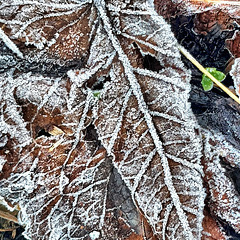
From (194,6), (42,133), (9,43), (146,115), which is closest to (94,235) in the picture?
(42,133)

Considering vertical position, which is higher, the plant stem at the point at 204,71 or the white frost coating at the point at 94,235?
the plant stem at the point at 204,71

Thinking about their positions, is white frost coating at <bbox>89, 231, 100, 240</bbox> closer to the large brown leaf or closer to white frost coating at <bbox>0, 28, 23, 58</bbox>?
the large brown leaf

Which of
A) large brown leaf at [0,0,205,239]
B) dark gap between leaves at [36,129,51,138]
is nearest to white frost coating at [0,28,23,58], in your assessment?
large brown leaf at [0,0,205,239]

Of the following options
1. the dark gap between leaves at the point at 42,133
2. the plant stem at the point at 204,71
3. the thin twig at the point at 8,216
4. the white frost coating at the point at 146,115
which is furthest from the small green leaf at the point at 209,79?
the thin twig at the point at 8,216

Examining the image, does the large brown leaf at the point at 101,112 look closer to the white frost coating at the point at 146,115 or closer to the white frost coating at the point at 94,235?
the white frost coating at the point at 146,115

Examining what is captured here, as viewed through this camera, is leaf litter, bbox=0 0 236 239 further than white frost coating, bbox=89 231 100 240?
No

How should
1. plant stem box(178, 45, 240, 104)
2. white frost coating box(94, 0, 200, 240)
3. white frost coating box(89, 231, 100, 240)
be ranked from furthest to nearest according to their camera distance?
plant stem box(178, 45, 240, 104) → white frost coating box(89, 231, 100, 240) → white frost coating box(94, 0, 200, 240)

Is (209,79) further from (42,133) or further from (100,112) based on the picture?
(42,133)

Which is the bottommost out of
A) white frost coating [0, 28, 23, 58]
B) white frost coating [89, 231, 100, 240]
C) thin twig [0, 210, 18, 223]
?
thin twig [0, 210, 18, 223]

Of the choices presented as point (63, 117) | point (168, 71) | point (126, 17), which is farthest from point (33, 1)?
point (168, 71)
